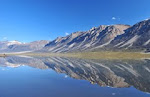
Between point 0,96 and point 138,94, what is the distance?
22191 mm

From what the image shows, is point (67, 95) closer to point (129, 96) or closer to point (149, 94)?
point (129, 96)

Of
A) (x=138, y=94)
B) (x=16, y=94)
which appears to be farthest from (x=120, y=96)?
(x=16, y=94)

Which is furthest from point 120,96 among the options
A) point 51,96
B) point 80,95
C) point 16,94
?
point 16,94

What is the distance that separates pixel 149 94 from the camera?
2967 cm

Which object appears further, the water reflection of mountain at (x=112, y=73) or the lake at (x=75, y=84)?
the water reflection of mountain at (x=112, y=73)

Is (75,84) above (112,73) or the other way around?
the other way around

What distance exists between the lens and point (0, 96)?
26.8 metres

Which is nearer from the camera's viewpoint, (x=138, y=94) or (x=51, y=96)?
(x=51, y=96)

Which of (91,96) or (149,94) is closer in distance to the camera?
(91,96)

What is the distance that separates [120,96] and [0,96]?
18.5 m

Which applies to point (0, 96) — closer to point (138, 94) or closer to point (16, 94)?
point (16, 94)

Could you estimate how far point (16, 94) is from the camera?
28.4 meters

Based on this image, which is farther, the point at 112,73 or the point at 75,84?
the point at 112,73

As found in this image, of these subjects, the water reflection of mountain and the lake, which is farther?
the water reflection of mountain
